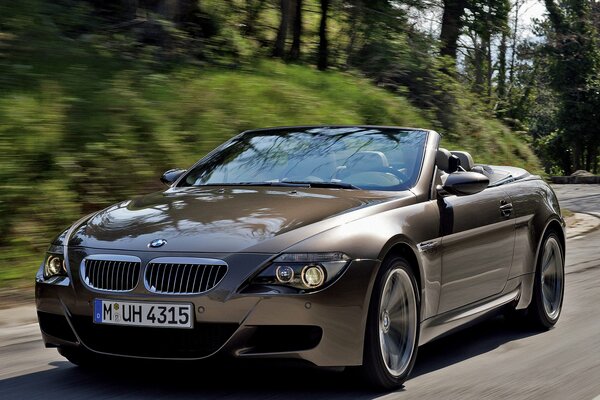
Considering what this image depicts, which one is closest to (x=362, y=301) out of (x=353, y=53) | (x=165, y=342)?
(x=165, y=342)

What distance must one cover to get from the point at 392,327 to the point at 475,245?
44.0 inches

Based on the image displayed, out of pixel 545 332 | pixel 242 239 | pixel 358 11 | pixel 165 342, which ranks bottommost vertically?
pixel 545 332

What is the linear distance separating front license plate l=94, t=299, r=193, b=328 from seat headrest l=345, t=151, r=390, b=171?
1785mm

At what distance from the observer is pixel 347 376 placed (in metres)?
5.08

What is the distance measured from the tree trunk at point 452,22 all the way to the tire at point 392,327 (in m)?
20.3

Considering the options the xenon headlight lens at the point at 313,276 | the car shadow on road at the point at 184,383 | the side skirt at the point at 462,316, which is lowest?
the car shadow on road at the point at 184,383

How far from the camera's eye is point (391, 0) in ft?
71.0

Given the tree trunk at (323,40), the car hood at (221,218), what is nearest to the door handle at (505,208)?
the car hood at (221,218)

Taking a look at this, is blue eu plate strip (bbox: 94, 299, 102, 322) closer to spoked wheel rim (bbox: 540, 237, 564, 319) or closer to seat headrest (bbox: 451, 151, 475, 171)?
seat headrest (bbox: 451, 151, 475, 171)

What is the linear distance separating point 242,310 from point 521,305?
117 inches

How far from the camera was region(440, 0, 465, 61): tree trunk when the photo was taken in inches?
990

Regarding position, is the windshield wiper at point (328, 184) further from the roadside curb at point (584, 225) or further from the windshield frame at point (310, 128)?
the roadside curb at point (584, 225)

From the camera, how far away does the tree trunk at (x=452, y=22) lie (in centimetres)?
2514

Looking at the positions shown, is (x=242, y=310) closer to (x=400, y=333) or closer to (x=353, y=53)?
(x=400, y=333)
